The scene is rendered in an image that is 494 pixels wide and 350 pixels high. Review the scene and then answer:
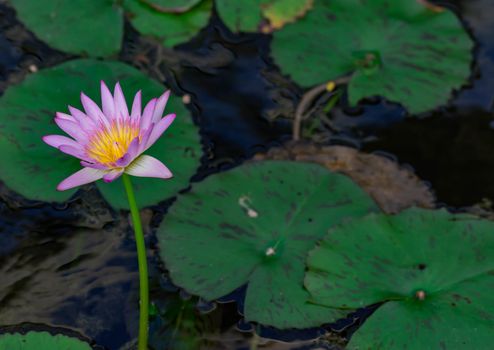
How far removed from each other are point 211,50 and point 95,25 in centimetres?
55

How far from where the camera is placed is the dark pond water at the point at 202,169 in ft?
8.46

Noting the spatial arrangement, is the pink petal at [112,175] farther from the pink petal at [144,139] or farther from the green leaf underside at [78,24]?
the green leaf underside at [78,24]

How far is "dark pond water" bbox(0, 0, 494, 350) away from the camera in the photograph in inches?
102

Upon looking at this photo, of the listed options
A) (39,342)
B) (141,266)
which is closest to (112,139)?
(141,266)

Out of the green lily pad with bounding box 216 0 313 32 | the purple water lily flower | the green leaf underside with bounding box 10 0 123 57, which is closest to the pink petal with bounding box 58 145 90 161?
the purple water lily flower

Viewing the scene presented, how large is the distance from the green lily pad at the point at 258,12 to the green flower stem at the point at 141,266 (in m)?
1.50

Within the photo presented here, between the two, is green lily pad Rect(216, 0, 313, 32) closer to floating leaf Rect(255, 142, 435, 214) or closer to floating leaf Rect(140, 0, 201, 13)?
floating leaf Rect(140, 0, 201, 13)

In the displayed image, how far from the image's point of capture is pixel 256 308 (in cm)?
253

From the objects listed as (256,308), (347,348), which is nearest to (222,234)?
(256,308)

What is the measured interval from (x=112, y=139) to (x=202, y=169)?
0.91 m

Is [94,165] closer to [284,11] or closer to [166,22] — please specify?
[166,22]

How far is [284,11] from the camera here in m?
3.48

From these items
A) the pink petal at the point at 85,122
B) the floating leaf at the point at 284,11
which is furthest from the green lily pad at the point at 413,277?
the floating leaf at the point at 284,11

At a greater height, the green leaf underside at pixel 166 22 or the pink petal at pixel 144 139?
the pink petal at pixel 144 139
